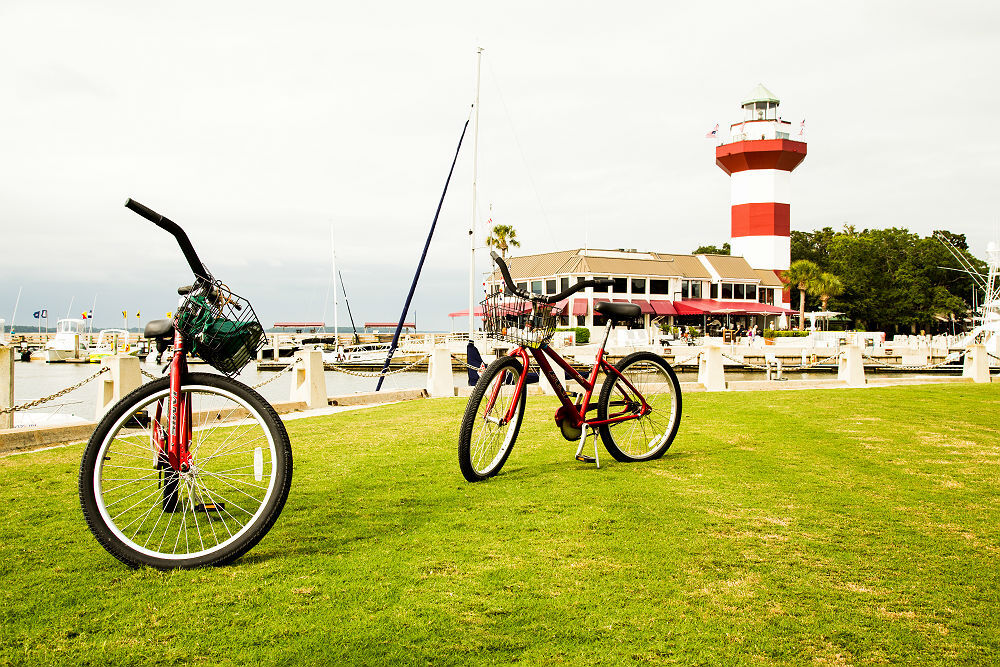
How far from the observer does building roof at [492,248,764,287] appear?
170ft

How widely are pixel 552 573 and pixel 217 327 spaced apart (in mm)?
2048

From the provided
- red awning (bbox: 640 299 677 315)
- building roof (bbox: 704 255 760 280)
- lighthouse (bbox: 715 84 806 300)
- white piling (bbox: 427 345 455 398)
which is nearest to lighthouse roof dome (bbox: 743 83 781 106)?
lighthouse (bbox: 715 84 806 300)

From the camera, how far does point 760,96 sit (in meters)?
62.7

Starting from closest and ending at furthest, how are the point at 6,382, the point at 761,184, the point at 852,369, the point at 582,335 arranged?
the point at 6,382, the point at 852,369, the point at 582,335, the point at 761,184

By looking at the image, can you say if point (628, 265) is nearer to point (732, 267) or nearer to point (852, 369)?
point (732, 267)

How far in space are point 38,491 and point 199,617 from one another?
288 centimetres

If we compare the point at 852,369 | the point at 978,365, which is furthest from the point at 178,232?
the point at 978,365

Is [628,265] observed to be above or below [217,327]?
above

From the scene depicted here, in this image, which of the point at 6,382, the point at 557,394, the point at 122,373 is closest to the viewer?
the point at 557,394

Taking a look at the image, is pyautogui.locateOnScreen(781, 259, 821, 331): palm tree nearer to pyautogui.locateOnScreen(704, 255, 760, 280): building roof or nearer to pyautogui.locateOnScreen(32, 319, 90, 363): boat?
pyautogui.locateOnScreen(704, 255, 760, 280): building roof

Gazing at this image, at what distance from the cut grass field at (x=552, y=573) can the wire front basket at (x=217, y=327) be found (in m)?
0.99

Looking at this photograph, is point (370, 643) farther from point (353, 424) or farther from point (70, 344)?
point (70, 344)

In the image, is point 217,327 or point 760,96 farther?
point 760,96

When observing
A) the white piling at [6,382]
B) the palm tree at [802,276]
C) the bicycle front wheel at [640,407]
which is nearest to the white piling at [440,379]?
the white piling at [6,382]
